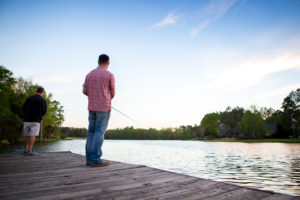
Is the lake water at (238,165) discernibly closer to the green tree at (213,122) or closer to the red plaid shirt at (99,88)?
the red plaid shirt at (99,88)

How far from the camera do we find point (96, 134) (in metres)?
3.64

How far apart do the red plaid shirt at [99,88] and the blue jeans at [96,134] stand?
0.15m

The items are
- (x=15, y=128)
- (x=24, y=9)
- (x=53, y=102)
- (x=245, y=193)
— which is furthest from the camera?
(x=53, y=102)

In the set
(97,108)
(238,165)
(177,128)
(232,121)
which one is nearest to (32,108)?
(97,108)

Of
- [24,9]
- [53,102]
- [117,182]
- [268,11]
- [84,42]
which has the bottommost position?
[117,182]

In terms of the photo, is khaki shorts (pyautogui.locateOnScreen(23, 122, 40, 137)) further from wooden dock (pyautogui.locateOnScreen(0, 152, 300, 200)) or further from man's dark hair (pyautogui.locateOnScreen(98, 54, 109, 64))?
man's dark hair (pyautogui.locateOnScreen(98, 54, 109, 64))

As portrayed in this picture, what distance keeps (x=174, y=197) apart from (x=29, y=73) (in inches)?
1644

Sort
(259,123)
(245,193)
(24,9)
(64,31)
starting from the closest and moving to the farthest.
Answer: (245,193)
(24,9)
(64,31)
(259,123)

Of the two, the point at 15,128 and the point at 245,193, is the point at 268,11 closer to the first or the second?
the point at 245,193

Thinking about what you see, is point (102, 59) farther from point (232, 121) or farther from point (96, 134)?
point (232, 121)

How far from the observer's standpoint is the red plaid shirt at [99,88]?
3.73 metres

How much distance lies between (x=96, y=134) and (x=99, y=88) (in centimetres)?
99

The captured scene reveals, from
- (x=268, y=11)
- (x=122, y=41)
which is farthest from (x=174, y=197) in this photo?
(x=268, y=11)

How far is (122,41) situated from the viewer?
25.5 metres
